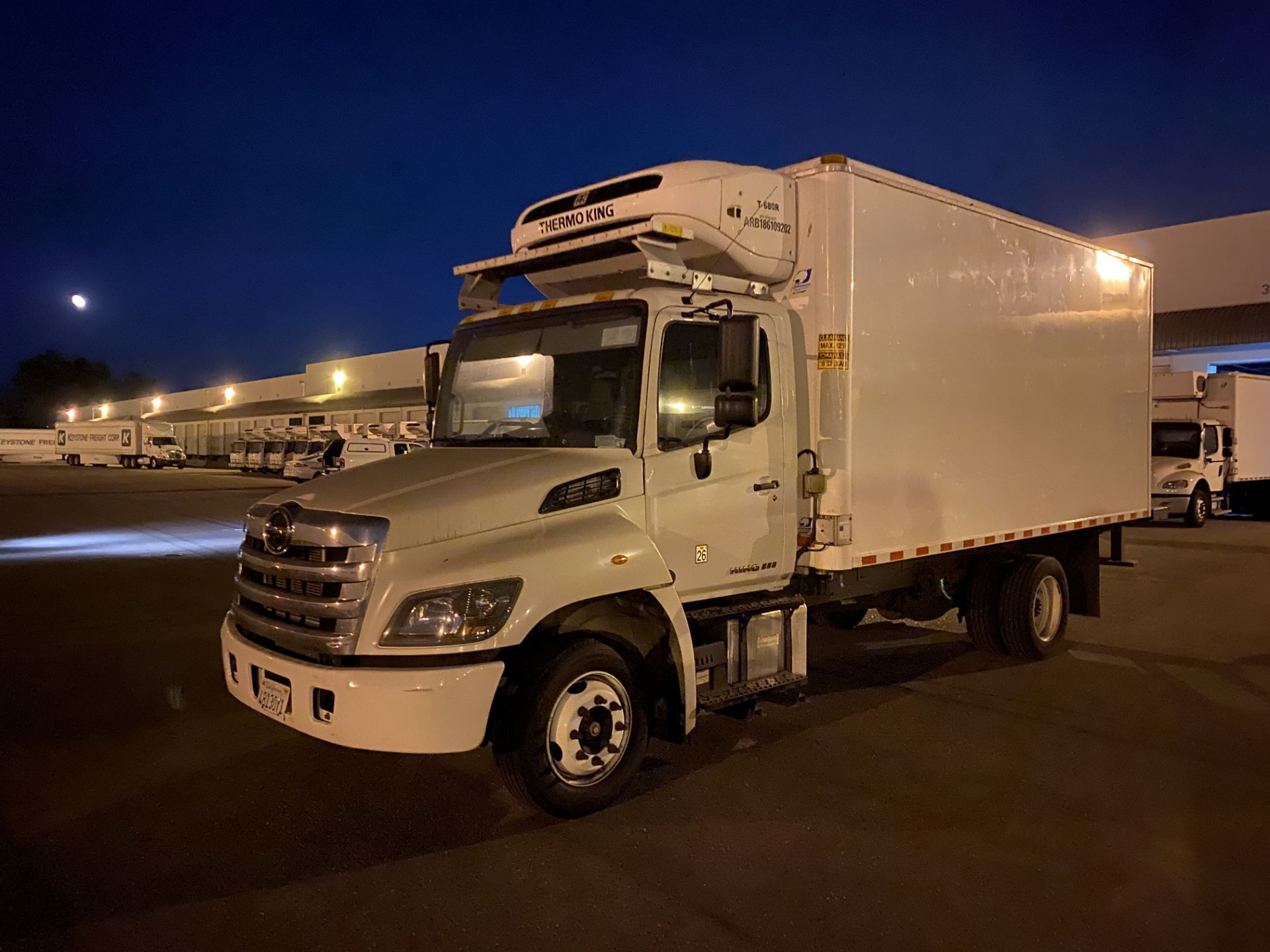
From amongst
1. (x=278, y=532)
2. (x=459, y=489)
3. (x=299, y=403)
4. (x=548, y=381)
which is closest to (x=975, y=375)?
(x=548, y=381)

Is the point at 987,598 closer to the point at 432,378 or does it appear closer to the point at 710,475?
the point at 710,475

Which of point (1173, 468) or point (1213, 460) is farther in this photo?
point (1213, 460)

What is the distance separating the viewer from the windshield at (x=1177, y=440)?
19609 mm

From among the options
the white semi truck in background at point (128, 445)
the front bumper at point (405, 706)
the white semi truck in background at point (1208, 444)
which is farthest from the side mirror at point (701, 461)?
the white semi truck in background at point (128, 445)

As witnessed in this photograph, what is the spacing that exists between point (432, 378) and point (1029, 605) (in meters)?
5.30

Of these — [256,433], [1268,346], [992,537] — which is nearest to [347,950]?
[992,537]

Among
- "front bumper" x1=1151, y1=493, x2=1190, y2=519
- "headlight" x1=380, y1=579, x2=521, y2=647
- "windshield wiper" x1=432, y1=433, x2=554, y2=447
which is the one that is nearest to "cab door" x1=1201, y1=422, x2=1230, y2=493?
"front bumper" x1=1151, y1=493, x2=1190, y2=519

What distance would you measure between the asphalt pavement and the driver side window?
78.9 inches

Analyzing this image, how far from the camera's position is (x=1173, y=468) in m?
19.8

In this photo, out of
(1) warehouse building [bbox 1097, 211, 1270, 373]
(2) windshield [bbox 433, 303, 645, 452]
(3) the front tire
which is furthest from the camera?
(1) warehouse building [bbox 1097, 211, 1270, 373]

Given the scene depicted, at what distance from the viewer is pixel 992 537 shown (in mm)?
7043

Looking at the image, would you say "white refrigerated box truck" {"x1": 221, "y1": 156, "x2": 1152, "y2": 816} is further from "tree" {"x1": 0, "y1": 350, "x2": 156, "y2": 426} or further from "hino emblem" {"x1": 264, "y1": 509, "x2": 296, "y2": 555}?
"tree" {"x1": 0, "y1": 350, "x2": 156, "y2": 426}

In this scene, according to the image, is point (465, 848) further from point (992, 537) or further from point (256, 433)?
point (256, 433)

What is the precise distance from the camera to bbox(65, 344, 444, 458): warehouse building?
5234cm
